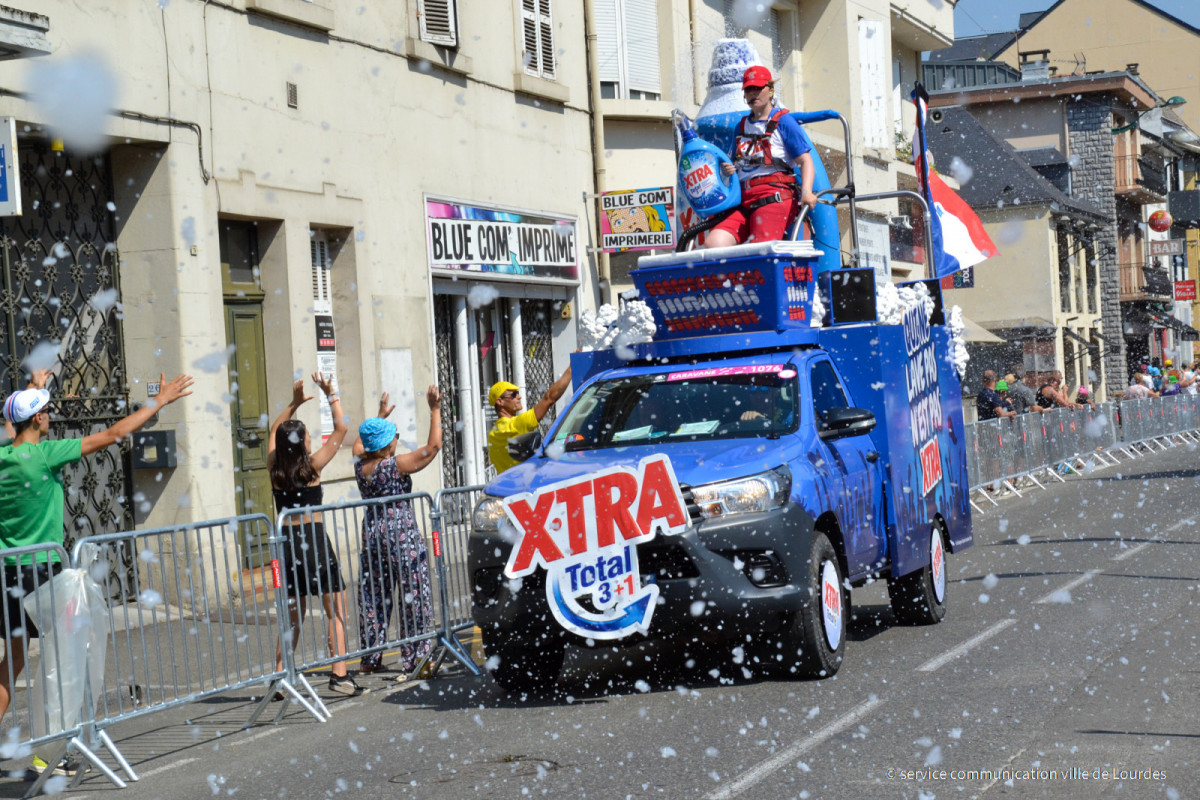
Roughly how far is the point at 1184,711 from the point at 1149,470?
2131cm

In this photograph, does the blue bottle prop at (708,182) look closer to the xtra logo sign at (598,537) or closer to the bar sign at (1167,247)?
the xtra logo sign at (598,537)

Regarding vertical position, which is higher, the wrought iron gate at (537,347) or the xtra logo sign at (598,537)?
the wrought iron gate at (537,347)

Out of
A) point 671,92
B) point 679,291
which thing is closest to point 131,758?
point 679,291

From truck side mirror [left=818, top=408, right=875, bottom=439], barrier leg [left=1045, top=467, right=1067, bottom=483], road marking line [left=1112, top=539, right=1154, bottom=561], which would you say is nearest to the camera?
truck side mirror [left=818, top=408, right=875, bottom=439]

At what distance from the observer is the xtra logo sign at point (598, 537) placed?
8312mm

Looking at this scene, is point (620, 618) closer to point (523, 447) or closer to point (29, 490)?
point (523, 447)

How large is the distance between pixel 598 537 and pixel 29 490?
2.77 m

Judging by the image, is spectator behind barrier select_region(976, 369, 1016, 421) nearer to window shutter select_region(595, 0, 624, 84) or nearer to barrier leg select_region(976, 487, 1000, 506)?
barrier leg select_region(976, 487, 1000, 506)

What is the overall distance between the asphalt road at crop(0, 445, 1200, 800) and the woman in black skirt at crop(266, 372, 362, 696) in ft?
1.32

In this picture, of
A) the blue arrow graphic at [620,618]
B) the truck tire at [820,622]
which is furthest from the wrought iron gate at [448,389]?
the blue arrow graphic at [620,618]

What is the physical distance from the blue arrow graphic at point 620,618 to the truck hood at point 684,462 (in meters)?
0.63

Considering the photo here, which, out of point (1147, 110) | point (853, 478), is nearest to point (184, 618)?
point (853, 478)

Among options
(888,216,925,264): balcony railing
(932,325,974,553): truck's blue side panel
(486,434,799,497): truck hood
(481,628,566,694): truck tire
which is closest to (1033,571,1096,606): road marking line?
(932,325,974,553): truck's blue side panel

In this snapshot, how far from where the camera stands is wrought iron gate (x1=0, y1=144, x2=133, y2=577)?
12.6m
